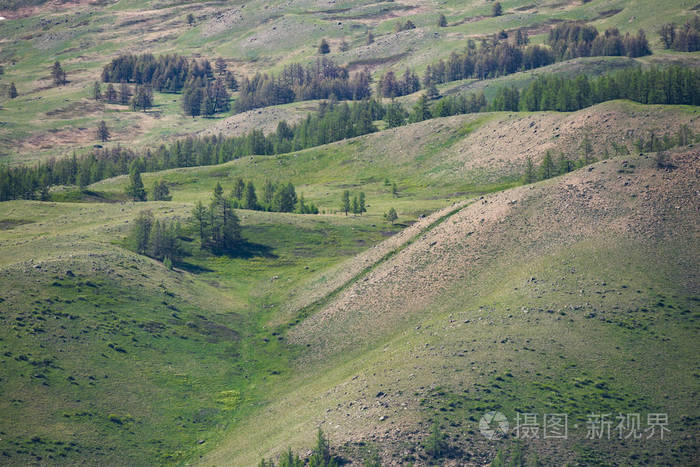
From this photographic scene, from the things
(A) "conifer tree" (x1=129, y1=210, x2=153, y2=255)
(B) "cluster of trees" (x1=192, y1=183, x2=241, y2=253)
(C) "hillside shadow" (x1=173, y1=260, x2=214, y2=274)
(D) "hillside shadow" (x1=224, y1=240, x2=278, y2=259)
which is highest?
(A) "conifer tree" (x1=129, y1=210, x2=153, y2=255)

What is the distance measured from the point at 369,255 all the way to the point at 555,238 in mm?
30169

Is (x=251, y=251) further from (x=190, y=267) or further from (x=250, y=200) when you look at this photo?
(x=250, y=200)

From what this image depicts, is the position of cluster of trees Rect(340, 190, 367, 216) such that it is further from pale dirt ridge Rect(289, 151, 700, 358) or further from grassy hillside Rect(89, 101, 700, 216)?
pale dirt ridge Rect(289, 151, 700, 358)

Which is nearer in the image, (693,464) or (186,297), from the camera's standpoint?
(693,464)

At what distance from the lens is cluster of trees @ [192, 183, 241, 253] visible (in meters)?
138

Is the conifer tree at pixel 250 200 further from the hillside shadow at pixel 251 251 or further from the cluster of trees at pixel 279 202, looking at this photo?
the hillside shadow at pixel 251 251

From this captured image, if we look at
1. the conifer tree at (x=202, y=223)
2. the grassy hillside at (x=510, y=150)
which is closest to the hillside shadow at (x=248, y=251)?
the conifer tree at (x=202, y=223)

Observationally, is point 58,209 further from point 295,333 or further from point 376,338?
point 376,338

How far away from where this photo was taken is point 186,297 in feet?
342

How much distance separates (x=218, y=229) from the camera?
138250 mm

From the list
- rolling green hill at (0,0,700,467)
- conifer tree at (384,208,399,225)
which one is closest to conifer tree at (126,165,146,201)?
rolling green hill at (0,0,700,467)

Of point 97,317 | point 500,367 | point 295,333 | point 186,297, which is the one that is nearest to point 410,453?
point 500,367

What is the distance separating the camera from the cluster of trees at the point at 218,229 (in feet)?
452

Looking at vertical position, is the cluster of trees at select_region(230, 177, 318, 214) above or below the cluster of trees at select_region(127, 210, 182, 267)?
below
